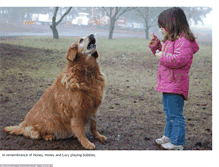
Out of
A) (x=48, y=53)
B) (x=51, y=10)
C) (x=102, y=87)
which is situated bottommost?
(x=102, y=87)

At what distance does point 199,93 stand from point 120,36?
3452 mm

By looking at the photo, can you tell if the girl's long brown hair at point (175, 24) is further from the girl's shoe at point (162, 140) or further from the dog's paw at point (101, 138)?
the dog's paw at point (101, 138)

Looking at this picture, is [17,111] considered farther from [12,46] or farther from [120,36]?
[120,36]

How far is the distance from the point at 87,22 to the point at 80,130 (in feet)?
14.8

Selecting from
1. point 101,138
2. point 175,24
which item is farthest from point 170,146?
point 175,24

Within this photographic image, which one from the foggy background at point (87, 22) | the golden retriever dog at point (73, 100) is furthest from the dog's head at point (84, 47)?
the foggy background at point (87, 22)

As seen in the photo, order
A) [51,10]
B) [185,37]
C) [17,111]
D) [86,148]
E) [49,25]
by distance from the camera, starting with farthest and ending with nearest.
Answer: [49,25]
[51,10]
[17,111]
[86,148]
[185,37]

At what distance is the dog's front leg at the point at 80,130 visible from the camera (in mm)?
2832

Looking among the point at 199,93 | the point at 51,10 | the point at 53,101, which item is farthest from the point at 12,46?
the point at 199,93

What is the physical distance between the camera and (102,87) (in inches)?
117

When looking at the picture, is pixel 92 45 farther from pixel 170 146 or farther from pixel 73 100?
pixel 170 146

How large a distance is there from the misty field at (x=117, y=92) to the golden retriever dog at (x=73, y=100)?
189mm

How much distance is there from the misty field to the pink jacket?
0.99 m

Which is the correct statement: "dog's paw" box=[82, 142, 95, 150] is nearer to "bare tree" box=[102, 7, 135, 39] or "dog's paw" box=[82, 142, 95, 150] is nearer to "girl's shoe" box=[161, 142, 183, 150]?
"girl's shoe" box=[161, 142, 183, 150]
